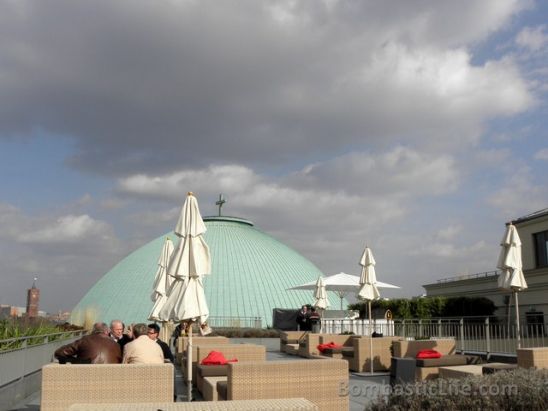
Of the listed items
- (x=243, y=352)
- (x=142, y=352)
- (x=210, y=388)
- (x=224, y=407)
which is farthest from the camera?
(x=243, y=352)

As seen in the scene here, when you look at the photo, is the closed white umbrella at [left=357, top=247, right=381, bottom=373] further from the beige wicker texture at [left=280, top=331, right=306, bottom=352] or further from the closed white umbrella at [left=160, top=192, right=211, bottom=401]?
the closed white umbrella at [left=160, top=192, right=211, bottom=401]

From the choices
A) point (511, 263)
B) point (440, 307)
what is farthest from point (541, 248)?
point (511, 263)

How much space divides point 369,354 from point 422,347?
1.37 m

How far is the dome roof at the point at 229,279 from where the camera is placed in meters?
33.8

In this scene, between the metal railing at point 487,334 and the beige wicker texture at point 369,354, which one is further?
the metal railing at point 487,334

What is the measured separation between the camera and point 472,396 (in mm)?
4652

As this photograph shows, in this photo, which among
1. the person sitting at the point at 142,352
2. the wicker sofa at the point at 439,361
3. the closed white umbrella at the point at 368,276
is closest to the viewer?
the person sitting at the point at 142,352

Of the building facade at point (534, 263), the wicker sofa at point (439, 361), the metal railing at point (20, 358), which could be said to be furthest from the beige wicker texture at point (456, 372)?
the building facade at point (534, 263)

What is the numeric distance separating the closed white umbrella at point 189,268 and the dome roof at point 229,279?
2395cm

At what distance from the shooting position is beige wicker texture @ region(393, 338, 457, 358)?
38.4ft

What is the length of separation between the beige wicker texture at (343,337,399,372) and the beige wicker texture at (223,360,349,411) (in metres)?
6.62

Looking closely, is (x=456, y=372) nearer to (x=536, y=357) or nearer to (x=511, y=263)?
(x=536, y=357)

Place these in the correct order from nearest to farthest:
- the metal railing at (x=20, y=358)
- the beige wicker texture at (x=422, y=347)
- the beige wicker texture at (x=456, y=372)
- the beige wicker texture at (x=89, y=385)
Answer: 1. the beige wicker texture at (x=89, y=385)
2. the beige wicker texture at (x=456, y=372)
3. the metal railing at (x=20, y=358)
4. the beige wicker texture at (x=422, y=347)

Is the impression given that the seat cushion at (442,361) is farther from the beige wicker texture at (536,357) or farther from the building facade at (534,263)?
the building facade at (534,263)
